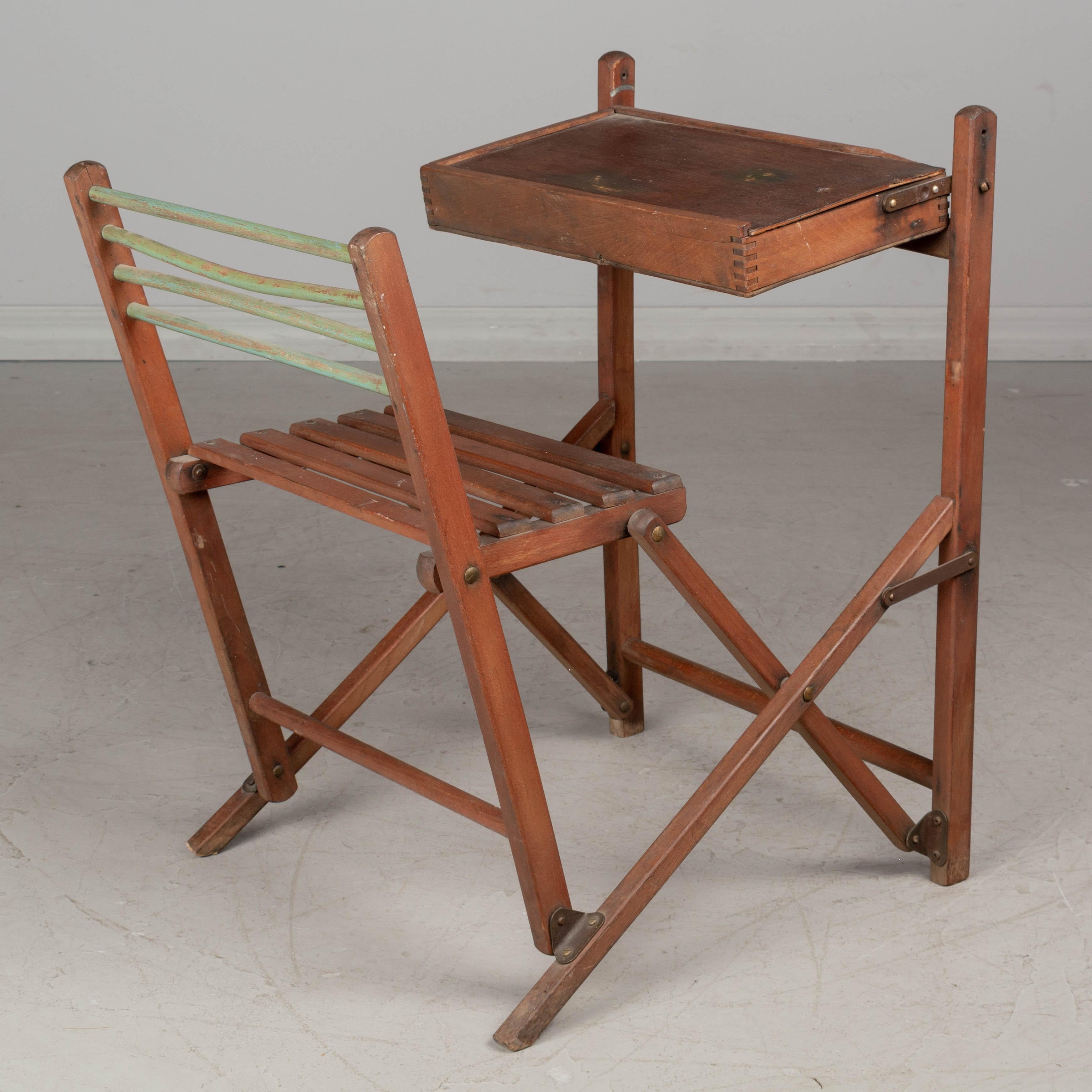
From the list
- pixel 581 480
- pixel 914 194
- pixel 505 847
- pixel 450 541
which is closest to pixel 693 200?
pixel 914 194

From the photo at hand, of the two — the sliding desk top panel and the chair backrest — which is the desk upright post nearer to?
the sliding desk top panel

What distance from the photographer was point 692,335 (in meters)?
5.05

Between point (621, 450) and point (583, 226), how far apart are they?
0.71m

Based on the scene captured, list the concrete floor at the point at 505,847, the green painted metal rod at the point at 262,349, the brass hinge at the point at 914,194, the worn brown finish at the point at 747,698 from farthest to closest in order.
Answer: the worn brown finish at the point at 747,698
the concrete floor at the point at 505,847
the brass hinge at the point at 914,194
the green painted metal rod at the point at 262,349

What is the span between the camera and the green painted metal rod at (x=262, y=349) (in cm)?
Answer: 161

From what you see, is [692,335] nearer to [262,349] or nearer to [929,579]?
[929,579]

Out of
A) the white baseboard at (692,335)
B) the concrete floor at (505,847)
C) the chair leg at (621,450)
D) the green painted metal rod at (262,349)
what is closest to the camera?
the green painted metal rod at (262,349)

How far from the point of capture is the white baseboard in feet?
16.4

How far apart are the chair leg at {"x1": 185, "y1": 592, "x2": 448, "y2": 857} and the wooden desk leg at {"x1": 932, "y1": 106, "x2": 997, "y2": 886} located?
73 cm

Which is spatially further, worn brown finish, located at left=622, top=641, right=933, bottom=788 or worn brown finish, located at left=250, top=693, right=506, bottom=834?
worn brown finish, located at left=622, top=641, right=933, bottom=788

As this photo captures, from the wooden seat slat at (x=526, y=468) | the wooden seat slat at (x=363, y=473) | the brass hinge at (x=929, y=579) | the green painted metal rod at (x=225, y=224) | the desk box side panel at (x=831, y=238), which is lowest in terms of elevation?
the brass hinge at (x=929, y=579)

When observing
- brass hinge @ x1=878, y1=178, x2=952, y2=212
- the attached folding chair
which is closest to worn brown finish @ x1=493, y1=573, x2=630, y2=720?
the attached folding chair

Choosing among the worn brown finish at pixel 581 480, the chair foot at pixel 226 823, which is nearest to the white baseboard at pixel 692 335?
the worn brown finish at pixel 581 480

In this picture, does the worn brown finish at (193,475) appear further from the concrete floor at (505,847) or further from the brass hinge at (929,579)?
the brass hinge at (929,579)
